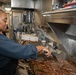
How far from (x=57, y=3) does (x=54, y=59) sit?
890 mm

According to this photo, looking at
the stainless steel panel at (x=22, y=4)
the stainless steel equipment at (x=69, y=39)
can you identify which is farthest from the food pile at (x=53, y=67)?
the stainless steel panel at (x=22, y=4)

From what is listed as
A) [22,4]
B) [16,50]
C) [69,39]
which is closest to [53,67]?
[69,39]

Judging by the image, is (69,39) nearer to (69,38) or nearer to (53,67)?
(69,38)

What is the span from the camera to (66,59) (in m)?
2.51

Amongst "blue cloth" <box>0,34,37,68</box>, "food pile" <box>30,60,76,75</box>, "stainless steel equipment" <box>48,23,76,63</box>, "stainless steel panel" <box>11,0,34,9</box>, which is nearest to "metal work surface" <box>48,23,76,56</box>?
"stainless steel equipment" <box>48,23,76,63</box>

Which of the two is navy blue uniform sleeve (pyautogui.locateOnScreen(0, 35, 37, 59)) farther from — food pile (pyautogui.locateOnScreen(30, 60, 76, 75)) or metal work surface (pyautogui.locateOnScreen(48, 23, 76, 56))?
metal work surface (pyautogui.locateOnScreen(48, 23, 76, 56))

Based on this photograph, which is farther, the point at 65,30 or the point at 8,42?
the point at 65,30

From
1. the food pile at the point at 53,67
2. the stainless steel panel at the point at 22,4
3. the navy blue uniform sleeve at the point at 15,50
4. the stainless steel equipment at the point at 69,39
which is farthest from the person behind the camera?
the stainless steel panel at the point at 22,4

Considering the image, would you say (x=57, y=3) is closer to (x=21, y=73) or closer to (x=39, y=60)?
(x=39, y=60)

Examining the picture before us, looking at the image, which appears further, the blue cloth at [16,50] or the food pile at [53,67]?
the food pile at [53,67]

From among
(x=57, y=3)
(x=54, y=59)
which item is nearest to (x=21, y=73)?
(x=54, y=59)

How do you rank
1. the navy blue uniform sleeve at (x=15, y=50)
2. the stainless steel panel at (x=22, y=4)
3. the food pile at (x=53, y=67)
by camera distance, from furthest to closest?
1. the stainless steel panel at (x=22, y=4)
2. the food pile at (x=53, y=67)
3. the navy blue uniform sleeve at (x=15, y=50)

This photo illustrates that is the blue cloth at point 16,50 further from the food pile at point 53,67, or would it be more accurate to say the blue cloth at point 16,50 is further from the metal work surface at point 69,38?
the metal work surface at point 69,38

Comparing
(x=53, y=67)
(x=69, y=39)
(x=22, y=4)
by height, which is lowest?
(x=53, y=67)
